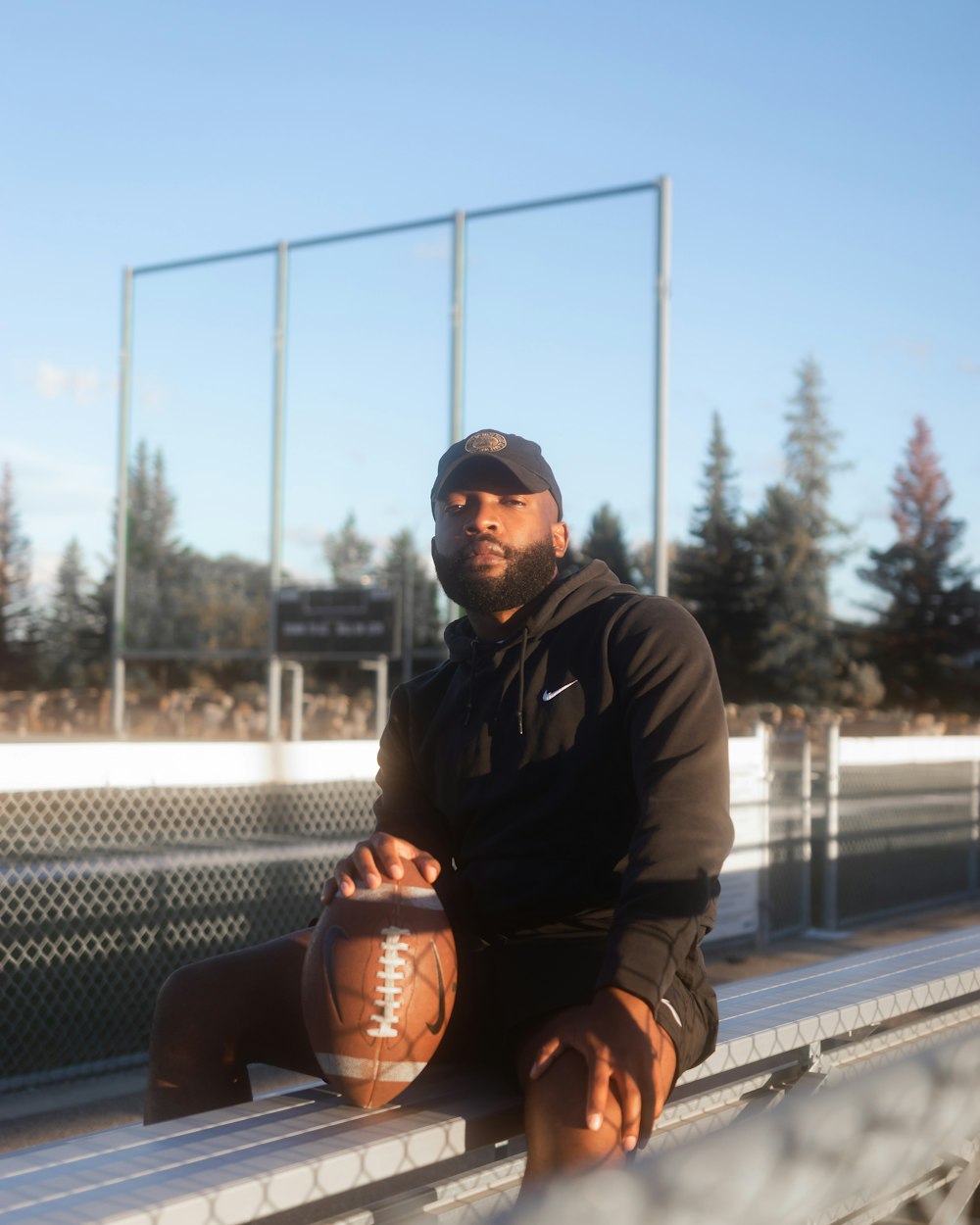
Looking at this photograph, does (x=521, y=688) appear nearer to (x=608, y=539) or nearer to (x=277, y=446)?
(x=277, y=446)

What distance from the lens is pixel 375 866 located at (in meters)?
2.92

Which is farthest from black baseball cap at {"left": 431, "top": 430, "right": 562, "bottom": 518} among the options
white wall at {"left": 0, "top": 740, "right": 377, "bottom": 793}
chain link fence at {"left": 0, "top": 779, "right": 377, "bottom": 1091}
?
chain link fence at {"left": 0, "top": 779, "right": 377, "bottom": 1091}

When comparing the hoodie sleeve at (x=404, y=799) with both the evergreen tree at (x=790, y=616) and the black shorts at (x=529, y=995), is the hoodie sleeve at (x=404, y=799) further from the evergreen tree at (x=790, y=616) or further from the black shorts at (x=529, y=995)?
the evergreen tree at (x=790, y=616)

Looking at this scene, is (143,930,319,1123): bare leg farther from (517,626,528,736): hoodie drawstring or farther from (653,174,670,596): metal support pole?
(653,174,670,596): metal support pole

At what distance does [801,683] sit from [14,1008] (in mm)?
63083

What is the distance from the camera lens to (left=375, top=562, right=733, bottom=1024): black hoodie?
9.25 ft

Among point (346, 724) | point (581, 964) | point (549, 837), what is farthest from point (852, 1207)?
point (346, 724)

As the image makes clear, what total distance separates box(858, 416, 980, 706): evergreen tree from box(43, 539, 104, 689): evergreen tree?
34453 mm

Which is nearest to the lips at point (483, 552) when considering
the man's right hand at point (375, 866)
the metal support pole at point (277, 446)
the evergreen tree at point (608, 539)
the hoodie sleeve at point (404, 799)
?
the hoodie sleeve at point (404, 799)

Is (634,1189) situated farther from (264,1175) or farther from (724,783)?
(724,783)

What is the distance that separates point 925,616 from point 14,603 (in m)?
50.3

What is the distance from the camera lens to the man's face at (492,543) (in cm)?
335

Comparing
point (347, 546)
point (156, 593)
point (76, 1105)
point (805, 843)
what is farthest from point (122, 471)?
point (347, 546)

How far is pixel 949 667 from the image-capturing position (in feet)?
225
